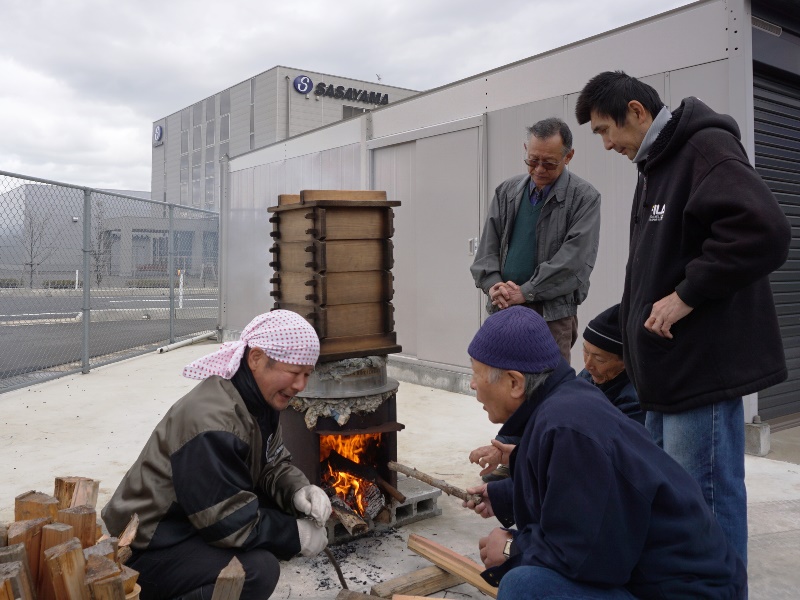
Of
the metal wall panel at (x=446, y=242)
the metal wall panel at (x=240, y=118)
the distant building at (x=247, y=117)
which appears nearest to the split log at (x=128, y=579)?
the metal wall panel at (x=446, y=242)

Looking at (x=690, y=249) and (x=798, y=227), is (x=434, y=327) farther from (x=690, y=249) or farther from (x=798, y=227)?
(x=690, y=249)

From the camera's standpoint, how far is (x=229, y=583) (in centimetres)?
209

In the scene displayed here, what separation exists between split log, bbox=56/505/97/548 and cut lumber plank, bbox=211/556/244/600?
524 millimetres

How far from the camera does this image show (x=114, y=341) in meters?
13.2

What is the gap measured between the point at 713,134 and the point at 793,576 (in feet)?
7.53

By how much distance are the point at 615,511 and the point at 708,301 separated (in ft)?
3.38

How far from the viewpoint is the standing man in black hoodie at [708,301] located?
233 cm

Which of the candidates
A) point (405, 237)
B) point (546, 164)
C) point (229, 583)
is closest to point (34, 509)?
point (229, 583)

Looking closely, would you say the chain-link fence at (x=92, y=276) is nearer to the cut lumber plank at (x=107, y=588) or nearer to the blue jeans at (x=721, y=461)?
the cut lumber plank at (x=107, y=588)

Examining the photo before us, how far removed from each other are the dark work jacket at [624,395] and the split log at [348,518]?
55.0 inches

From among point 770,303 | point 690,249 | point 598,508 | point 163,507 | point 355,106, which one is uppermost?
point 355,106

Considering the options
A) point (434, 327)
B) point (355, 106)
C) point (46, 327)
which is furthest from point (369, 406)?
point (355, 106)

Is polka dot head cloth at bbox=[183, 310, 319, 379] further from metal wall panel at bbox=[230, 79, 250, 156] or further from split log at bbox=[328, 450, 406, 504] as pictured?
metal wall panel at bbox=[230, 79, 250, 156]

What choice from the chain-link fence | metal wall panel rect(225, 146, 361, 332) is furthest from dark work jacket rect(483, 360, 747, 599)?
metal wall panel rect(225, 146, 361, 332)
